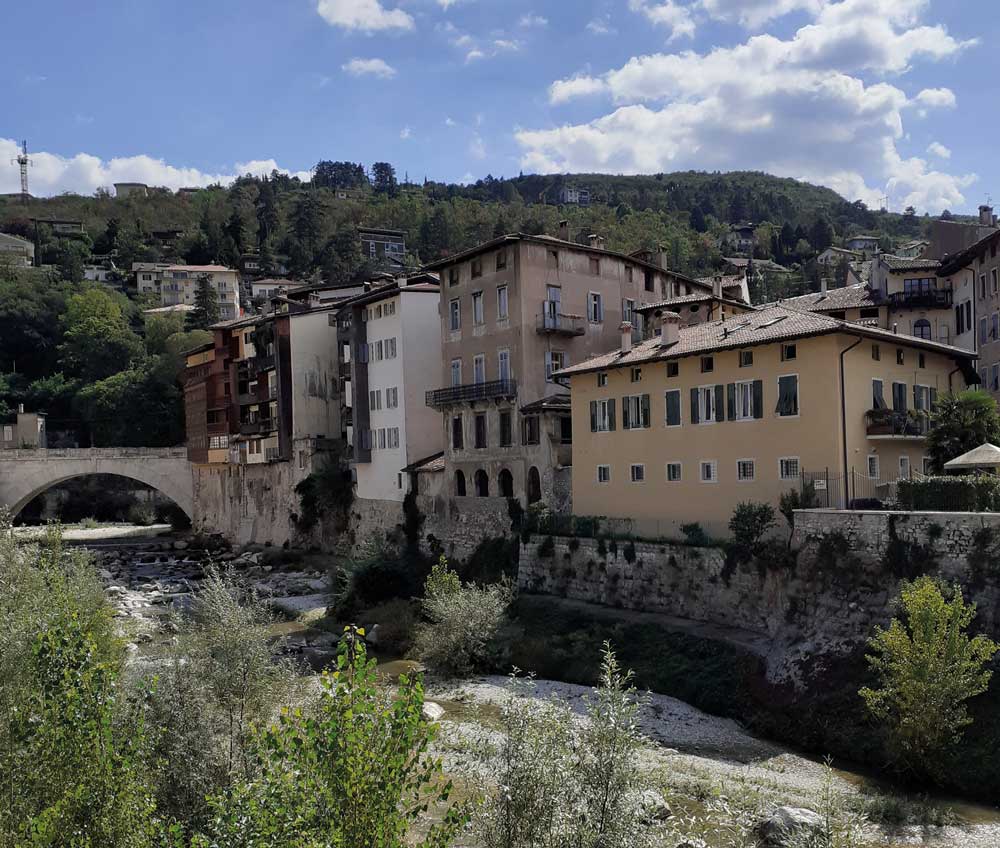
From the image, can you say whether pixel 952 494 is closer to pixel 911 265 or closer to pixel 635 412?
pixel 635 412

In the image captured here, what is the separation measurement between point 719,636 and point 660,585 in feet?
14.3

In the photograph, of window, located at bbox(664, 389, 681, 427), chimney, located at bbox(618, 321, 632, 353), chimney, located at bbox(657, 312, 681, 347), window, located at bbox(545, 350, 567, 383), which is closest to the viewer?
window, located at bbox(664, 389, 681, 427)

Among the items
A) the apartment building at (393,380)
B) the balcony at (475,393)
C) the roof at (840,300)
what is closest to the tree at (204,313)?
the apartment building at (393,380)

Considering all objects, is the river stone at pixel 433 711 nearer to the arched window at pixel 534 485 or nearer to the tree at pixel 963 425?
the arched window at pixel 534 485

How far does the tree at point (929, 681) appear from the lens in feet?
67.2

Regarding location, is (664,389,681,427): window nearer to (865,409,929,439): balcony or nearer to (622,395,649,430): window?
(622,395,649,430): window

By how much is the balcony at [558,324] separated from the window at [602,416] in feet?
22.9

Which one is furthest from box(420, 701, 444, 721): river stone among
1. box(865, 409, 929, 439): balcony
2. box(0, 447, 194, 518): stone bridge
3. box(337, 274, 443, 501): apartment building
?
box(0, 447, 194, 518): stone bridge

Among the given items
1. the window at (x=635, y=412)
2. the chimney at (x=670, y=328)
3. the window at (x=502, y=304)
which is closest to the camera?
the window at (x=635, y=412)

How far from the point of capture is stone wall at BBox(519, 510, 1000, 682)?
24.6 meters

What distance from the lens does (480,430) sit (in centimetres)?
4762

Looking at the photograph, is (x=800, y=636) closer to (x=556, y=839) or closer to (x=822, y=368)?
(x=822, y=368)

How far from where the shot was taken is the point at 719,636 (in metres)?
30.0

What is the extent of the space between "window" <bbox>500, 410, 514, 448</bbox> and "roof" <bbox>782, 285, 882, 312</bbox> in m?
18.6
